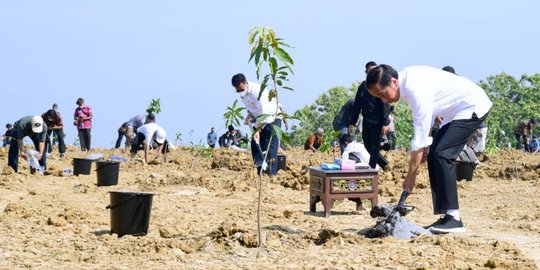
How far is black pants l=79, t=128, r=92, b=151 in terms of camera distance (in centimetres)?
2308

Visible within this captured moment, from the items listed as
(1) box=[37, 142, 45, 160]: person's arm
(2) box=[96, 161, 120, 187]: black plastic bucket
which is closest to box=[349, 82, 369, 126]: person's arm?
(2) box=[96, 161, 120, 187]: black plastic bucket

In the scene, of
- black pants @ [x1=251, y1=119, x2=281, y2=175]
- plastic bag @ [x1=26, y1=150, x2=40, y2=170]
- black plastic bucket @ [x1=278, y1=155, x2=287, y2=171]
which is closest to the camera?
black pants @ [x1=251, y1=119, x2=281, y2=175]

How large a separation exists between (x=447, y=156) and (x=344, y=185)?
189 centimetres

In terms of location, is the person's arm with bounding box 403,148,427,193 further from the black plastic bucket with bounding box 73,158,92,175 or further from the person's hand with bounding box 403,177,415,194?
the black plastic bucket with bounding box 73,158,92,175

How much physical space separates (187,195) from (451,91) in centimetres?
497

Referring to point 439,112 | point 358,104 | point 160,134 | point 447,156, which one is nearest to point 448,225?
point 447,156

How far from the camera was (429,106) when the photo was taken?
6.75 meters

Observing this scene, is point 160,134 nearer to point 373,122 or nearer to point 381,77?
point 373,122

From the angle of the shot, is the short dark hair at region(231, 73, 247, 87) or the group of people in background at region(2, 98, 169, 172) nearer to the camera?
the short dark hair at region(231, 73, 247, 87)

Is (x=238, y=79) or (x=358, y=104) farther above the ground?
(x=238, y=79)

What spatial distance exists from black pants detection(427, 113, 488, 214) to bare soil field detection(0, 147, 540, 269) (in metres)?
0.34

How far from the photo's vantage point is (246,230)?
268 inches

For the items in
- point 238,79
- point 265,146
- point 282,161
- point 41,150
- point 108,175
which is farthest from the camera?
point 282,161

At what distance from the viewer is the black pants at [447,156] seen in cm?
703
